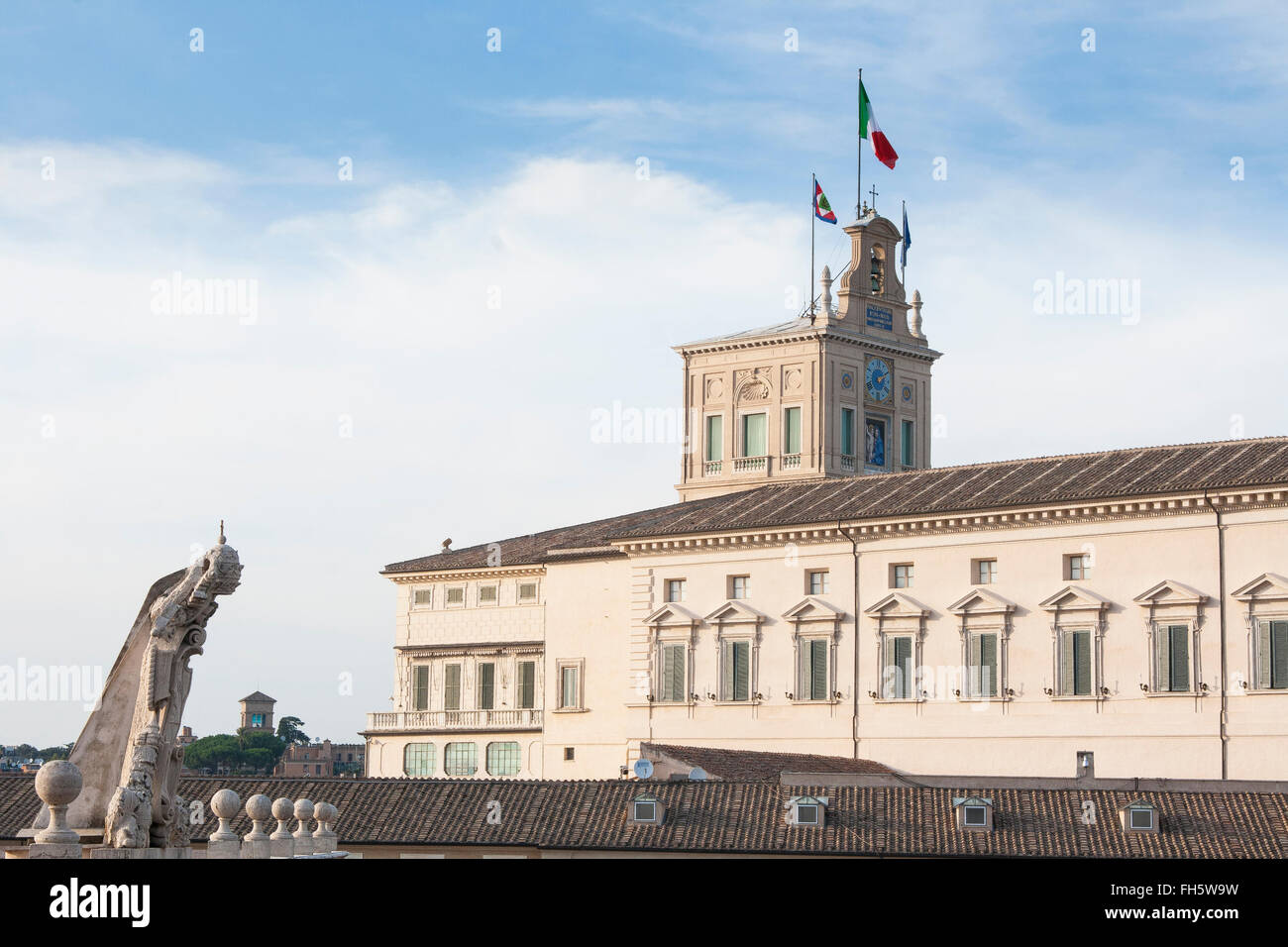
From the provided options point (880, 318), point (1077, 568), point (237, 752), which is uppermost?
point (880, 318)

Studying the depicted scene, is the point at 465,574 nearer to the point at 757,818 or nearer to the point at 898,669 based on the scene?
the point at 898,669

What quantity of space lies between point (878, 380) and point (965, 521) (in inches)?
1116

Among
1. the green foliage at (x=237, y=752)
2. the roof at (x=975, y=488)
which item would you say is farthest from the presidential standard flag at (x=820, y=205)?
the green foliage at (x=237, y=752)

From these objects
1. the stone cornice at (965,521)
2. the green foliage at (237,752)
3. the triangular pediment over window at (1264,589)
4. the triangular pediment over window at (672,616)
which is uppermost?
the stone cornice at (965,521)

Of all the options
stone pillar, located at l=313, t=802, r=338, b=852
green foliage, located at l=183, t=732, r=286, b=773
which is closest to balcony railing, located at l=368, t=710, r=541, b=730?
stone pillar, located at l=313, t=802, r=338, b=852

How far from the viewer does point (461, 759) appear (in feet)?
254

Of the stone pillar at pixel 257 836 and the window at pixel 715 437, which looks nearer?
the stone pillar at pixel 257 836

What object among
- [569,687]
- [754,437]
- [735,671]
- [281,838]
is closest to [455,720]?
[569,687]

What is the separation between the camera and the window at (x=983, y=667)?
60.2 m

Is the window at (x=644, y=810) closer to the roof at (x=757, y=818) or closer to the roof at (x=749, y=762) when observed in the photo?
the roof at (x=757, y=818)

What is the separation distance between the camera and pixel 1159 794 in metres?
47.4

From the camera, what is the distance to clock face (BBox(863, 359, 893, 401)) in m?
88.5

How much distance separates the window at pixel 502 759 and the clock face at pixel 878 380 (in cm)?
2283
